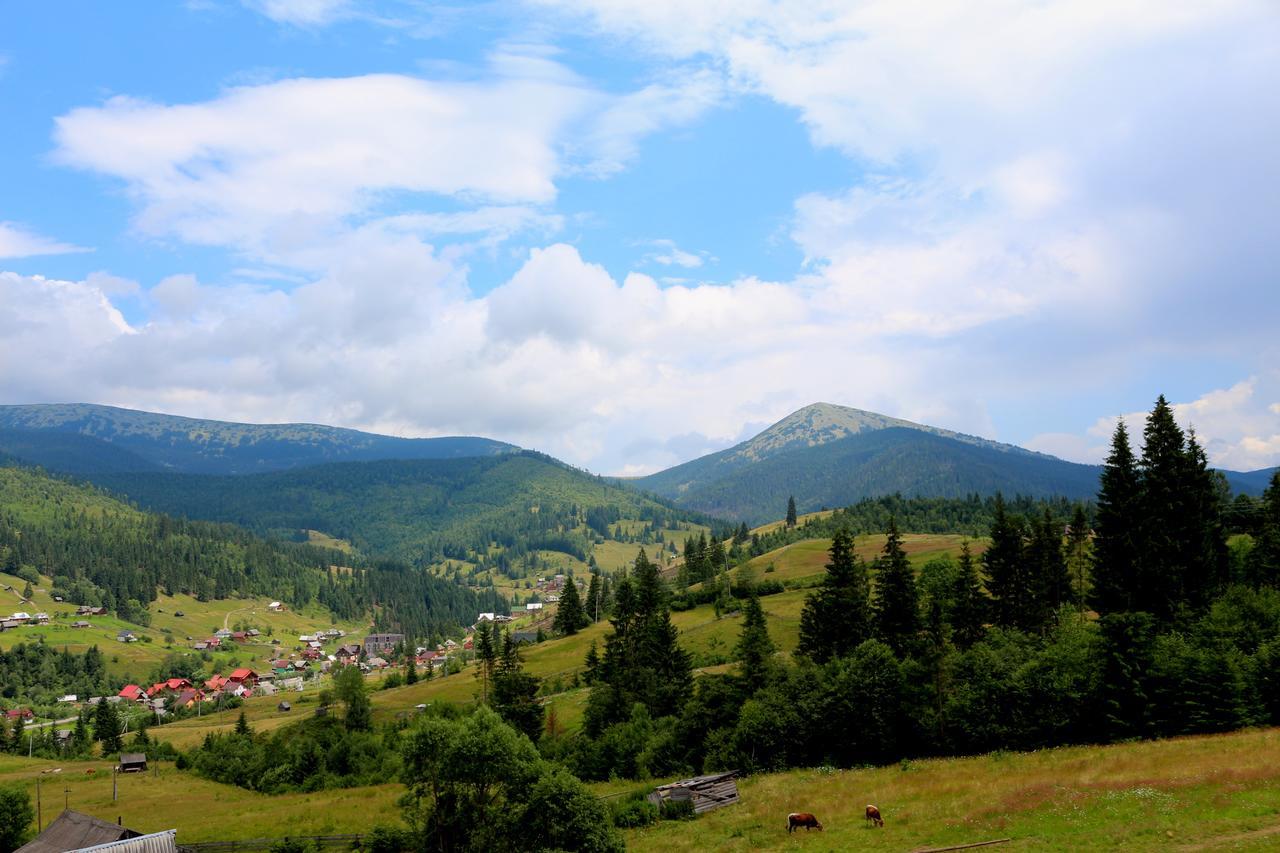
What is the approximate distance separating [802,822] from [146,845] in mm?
44322

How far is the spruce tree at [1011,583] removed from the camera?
70750 millimetres

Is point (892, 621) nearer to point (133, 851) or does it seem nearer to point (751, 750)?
point (751, 750)

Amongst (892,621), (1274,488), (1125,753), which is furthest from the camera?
(1274,488)

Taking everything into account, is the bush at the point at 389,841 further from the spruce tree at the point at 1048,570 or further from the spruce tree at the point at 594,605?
the spruce tree at the point at 594,605

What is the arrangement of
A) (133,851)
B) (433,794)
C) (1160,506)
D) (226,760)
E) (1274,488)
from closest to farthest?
(433,794) < (133,851) < (1160,506) < (1274,488) < (226,760)

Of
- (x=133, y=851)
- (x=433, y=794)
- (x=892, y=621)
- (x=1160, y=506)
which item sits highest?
(x=1160, y=506)

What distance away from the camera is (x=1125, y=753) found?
4000 centimetres

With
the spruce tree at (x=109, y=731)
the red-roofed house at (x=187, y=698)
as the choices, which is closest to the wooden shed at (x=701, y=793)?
the spruce tree at (x=109, y=731)

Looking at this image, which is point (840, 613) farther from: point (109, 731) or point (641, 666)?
point (109, 731)

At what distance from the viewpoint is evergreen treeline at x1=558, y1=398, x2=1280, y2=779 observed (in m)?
47.3

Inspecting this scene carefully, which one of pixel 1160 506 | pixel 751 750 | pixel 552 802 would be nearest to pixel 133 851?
pixel 552 802

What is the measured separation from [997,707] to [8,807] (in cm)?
7338

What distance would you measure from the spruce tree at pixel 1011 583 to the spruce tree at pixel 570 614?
9852 cm

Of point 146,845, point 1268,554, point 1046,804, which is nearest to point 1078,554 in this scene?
point 1268,554
